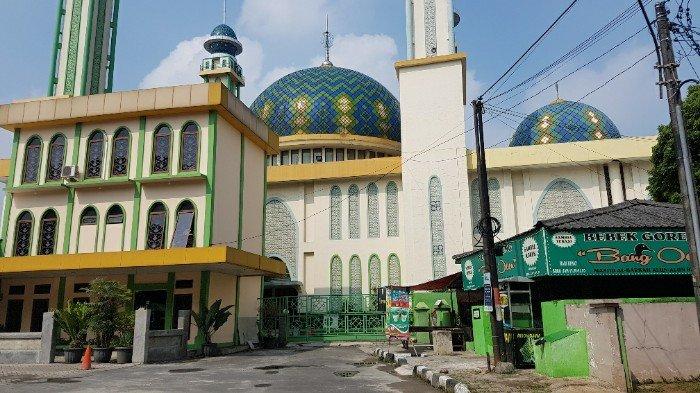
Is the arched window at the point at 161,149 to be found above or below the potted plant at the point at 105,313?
above

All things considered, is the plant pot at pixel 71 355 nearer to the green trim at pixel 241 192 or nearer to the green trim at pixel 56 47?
the green trim at pixel 241 192

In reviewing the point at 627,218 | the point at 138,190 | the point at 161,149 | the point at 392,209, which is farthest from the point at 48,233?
the point at 627,218

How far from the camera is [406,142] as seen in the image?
27156mm

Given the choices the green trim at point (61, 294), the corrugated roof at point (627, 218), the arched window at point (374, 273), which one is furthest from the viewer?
the arched window at point (374, 273)

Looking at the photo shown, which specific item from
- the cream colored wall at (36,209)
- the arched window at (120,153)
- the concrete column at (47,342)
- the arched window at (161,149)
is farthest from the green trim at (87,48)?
the concrete column at (47,342)

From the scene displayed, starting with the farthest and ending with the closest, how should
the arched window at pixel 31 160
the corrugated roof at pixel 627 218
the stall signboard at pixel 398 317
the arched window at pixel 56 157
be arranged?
the arched window at pixel 31 160, the arched window at pixel 56 157, the stall signboard at pixel 398 317, the corrugated roof at pixel 627 218

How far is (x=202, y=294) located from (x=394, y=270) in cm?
1150

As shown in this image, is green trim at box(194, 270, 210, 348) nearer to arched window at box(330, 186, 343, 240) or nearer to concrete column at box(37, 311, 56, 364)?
concrete column at box(37, 311, 56, 364)

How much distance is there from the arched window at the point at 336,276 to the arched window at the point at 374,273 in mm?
1440

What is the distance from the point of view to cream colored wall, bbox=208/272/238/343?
1850 cm

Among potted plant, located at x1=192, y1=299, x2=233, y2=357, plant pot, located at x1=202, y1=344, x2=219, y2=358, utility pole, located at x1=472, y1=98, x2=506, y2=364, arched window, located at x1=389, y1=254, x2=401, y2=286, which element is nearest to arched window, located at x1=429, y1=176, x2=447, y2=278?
arched window, located at x1=389, y1=254, x2=401, y2=286

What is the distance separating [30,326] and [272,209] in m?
13.1

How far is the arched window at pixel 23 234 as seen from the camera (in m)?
19.2

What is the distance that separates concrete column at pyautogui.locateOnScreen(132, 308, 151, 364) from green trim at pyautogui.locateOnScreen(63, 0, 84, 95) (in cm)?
1407
